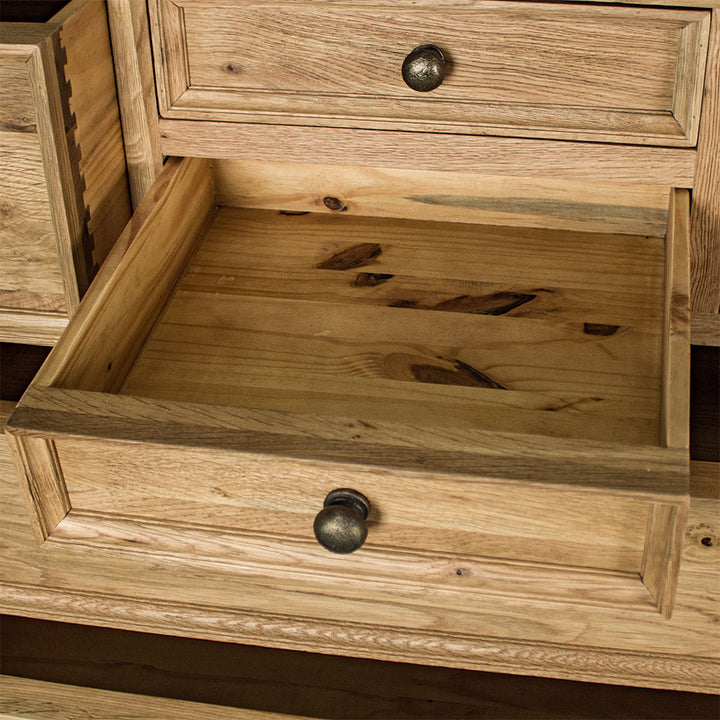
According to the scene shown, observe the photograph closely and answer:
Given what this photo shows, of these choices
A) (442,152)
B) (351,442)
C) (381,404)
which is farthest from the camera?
(442,152)

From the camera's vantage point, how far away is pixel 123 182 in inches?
36.4

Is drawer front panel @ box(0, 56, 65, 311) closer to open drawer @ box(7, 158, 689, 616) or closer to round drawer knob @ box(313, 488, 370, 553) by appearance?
open drawer @ box(7, 158, 689, 616)

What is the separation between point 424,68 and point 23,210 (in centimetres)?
39

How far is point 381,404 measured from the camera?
73 centimetres

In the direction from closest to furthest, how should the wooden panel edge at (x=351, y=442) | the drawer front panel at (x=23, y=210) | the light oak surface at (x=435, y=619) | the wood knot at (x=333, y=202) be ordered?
the wooden panel edge at (x=351, y=442) → the light oak surface at (x=435, y=619) → the drawer front panel at (x=23, y=210) → the wood knot at (x=333, y=202)

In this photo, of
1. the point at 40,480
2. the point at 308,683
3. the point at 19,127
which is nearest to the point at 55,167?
the point at 19,127

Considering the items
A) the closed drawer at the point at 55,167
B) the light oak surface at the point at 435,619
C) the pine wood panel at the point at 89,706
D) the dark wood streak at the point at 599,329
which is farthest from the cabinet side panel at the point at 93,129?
the dark wood streak at the point at 599,329

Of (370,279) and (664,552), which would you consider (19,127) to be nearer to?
(370,279)

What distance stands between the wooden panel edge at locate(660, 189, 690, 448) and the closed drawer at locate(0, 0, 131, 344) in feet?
1.75

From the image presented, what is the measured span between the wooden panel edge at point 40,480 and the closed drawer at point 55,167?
259 millimetres

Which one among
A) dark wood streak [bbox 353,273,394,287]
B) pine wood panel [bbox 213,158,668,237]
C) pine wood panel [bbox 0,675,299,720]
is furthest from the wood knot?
pine wood panel [bbox 0,675,299,720]

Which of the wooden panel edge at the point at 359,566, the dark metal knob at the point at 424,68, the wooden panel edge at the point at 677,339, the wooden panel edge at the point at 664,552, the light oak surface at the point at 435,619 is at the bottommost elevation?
the light oak surface at the point at 435,619

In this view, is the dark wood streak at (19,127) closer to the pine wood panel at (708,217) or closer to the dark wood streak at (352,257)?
the dark wood streak at (352,257)

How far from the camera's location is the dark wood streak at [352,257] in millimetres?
910
